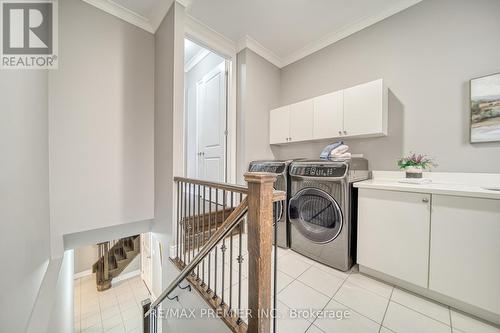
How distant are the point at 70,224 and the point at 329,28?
389 centimetres

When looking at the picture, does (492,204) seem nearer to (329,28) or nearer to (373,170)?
(373,170)

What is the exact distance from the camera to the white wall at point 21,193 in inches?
39.1

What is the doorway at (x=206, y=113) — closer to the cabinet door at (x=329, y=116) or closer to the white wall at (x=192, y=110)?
the white wall at (x=192, y=110)

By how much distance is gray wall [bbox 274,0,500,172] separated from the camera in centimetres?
155

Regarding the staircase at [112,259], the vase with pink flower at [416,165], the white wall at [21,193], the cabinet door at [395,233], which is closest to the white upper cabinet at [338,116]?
the vase with pink flower at [416,165]

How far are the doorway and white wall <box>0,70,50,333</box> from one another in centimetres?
191

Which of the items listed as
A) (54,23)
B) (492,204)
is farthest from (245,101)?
(492,204)

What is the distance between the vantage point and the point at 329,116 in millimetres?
2238

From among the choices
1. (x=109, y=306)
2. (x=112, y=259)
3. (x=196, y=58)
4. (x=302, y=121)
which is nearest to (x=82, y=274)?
(x=112, y=259)

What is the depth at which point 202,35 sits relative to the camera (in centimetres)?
241

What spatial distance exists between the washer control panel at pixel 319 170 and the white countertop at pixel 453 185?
0.66ft

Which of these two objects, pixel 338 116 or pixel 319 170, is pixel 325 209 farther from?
pixel 338 116

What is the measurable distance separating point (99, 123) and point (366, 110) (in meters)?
3.01

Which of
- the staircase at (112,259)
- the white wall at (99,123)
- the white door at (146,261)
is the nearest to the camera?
the white wall at (99,123)
